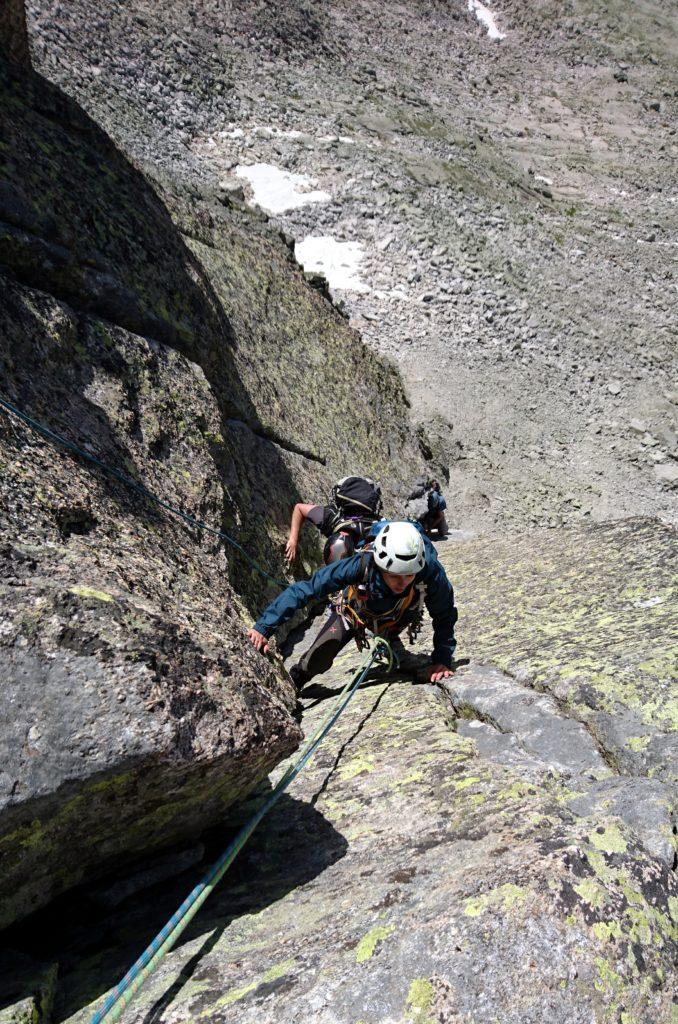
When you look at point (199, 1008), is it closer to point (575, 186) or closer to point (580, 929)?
point (580, 929)

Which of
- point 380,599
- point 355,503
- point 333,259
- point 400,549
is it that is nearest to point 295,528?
point 355,503

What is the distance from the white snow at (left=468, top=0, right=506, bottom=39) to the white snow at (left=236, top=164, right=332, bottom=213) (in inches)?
1615

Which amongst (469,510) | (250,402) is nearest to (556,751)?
(250,402)

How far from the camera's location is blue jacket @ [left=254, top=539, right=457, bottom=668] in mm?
6867

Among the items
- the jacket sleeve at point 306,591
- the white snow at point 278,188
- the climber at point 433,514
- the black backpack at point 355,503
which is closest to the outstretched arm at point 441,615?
the jacket sleeve at point 306,591

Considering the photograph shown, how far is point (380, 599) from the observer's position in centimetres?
791

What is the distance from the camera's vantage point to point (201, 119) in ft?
146

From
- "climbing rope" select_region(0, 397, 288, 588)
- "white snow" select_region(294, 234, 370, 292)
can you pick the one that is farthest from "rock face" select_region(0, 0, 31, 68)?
"white snow" select_region(294, 234, 370, 292)

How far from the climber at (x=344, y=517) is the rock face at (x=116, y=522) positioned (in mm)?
440

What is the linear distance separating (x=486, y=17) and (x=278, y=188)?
46.2 m

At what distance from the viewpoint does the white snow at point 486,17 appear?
2724 inches

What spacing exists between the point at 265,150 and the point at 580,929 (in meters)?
47.4

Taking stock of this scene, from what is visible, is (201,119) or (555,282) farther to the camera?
(201,119)

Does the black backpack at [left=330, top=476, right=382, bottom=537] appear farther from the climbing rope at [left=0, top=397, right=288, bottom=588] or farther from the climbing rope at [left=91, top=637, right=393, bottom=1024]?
the climbing rope at [left=91, top=637, right=393, bottom=1024]
